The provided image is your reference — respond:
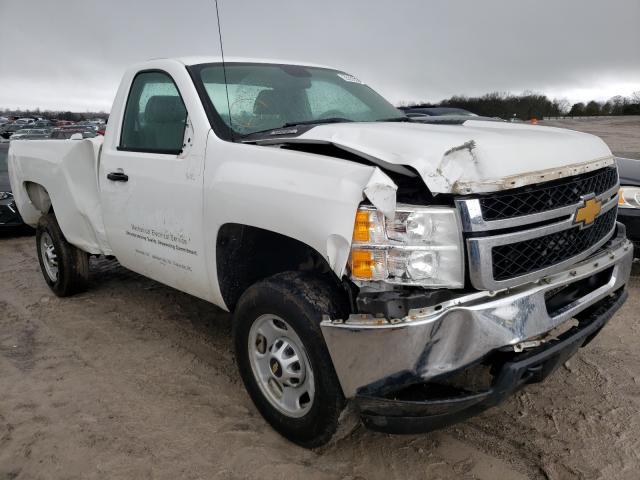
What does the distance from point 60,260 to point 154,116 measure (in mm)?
2069

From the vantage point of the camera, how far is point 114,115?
4.12m

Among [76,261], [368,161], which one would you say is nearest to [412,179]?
[368,161]

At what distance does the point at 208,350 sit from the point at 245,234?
55.3 inches

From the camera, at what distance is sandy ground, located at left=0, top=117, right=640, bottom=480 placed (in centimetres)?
271

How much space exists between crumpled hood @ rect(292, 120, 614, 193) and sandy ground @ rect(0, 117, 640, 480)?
1.39 m

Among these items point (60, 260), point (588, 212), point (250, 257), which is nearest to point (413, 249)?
point (588, 212)

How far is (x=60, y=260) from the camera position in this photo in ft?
16.7

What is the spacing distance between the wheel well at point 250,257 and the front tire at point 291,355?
0.92 feet

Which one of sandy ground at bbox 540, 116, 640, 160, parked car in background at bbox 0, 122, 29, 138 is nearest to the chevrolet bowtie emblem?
sandy ground at bbox 540, 116, 640, 160

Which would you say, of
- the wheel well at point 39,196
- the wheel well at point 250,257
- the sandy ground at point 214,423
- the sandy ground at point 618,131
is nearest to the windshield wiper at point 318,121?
the wheel well at point 250,257

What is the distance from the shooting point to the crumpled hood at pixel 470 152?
2262 mm

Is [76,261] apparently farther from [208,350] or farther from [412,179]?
[412,179]

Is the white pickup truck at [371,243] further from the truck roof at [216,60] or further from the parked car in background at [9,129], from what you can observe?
the parked car in background at [9,129]

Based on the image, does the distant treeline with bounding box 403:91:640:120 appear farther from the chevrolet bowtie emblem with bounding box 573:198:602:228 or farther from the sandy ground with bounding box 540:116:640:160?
the chevrolet bowtie emblem with bounding box 573:198:602:228
